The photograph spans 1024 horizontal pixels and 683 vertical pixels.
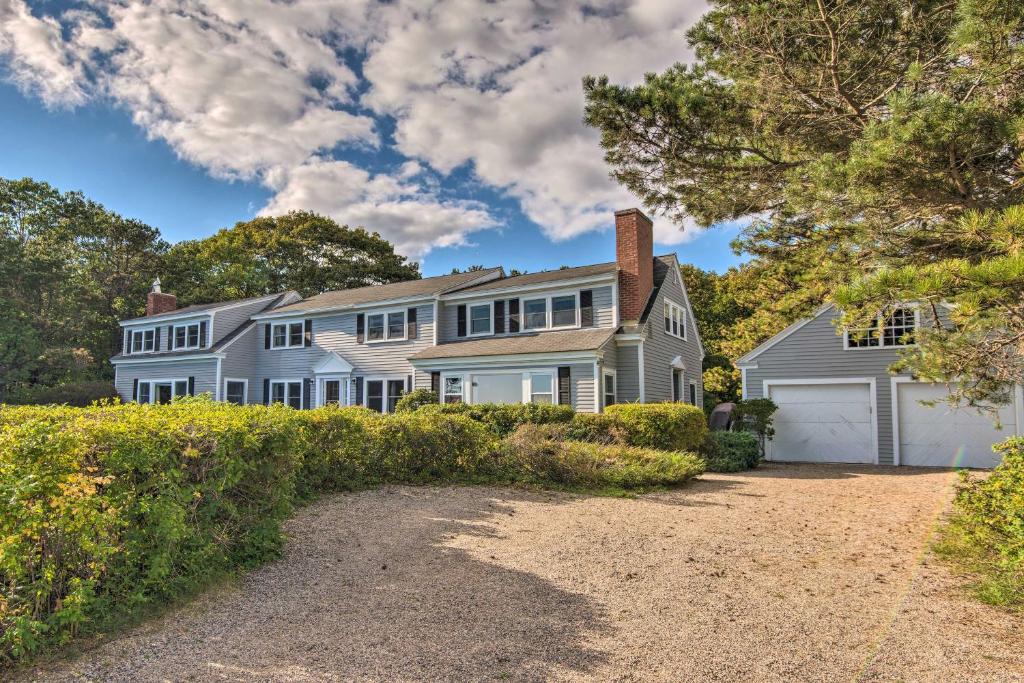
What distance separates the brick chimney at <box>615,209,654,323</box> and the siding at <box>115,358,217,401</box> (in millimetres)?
18323

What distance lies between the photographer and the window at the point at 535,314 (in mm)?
19531

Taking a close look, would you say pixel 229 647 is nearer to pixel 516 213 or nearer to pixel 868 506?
pixel 868 506

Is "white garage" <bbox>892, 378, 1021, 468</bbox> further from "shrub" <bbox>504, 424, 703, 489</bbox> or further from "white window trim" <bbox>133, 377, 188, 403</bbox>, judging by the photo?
"white window trim" <bbox>133, 377, 188, 403</bbox>

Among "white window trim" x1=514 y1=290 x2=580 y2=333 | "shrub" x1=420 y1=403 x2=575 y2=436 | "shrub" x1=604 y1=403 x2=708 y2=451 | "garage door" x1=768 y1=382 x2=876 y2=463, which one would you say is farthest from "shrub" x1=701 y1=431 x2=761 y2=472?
"white window trim" x1=514 y1=290 x2=580 y2=333

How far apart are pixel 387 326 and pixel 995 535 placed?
64.7 ft

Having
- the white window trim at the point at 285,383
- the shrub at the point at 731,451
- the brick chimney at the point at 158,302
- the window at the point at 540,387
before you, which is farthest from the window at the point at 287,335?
the shrub at the point at 731,451

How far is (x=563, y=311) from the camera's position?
19203 mm

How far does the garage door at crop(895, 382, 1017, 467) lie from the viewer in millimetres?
14266

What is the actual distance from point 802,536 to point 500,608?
4373mm

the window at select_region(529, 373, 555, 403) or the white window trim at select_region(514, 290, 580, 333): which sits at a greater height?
the white window trim at select_region(514, 290, 580, 333)

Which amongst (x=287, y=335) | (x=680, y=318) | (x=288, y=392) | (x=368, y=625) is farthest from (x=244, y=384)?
(x=368, y=625)

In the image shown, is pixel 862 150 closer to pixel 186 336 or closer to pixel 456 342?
pixel 456 342

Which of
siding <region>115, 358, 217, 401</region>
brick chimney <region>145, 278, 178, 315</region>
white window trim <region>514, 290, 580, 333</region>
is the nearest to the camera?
white window trim <region>514, 290, 580, 333</region>

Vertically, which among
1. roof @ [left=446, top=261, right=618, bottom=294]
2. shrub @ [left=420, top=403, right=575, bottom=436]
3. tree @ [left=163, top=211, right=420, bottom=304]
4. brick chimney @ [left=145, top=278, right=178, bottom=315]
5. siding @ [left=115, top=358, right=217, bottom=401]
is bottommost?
shrub @ [left=420, top=403, right=575, bottom=436]
